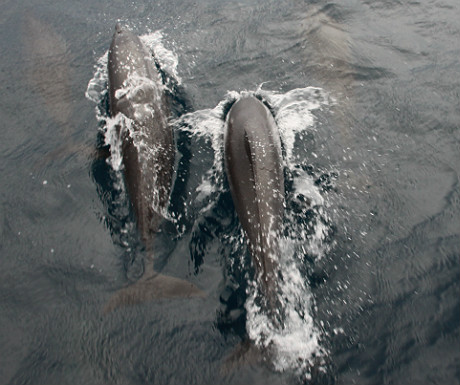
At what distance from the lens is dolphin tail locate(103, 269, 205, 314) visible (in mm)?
5988

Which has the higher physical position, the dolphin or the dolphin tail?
the dolphin

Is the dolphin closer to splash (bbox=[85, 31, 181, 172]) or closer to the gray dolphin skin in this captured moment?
splash (bbox=[85, 31, 181, 172])

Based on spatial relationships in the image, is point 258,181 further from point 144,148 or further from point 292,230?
point 144,148

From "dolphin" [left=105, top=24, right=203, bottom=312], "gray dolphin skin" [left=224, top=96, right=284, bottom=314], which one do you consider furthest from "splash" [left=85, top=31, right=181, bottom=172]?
"gray dolphin skin" [left=224, top=96, right=284, bottom=314]

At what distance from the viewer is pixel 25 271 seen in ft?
21.5

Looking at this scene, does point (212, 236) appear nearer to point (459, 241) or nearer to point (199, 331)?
point (199, 331)

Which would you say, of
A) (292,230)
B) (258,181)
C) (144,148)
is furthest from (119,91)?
(292,230)

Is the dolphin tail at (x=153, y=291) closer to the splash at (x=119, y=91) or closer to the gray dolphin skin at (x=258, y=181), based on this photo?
the gray dolphin skin at (x=258, y=181)

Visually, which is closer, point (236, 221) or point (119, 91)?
point (236, 221)

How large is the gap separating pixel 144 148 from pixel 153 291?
2691 mm

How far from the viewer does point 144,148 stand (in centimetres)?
753

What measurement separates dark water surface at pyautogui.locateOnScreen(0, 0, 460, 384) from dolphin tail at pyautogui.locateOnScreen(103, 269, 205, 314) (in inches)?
5.0

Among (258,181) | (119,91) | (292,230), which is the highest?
(119,91)

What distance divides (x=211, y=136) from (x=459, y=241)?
15.5ft
